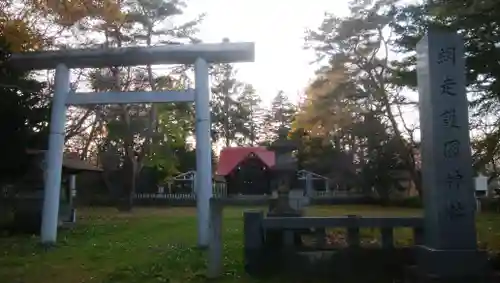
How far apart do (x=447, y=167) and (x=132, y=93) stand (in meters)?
7.01

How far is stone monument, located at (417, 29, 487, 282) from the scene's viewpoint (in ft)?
22.3

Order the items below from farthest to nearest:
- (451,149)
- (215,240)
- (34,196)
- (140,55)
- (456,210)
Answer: (34,196)
(140,55)
(215,240)
(451,149)
(456,210)

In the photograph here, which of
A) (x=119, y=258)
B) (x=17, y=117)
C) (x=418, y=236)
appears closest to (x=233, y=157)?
(x=17, y=117)

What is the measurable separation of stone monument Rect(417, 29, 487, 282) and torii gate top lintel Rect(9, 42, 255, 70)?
4538mm

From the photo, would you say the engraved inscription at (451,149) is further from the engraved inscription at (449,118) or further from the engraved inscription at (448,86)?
the engraved inscription at (448,86)

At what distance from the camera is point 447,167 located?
709 cm

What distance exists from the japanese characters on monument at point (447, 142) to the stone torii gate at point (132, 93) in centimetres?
452

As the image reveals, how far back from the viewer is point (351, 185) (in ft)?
119

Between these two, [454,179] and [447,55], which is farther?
[447,55]

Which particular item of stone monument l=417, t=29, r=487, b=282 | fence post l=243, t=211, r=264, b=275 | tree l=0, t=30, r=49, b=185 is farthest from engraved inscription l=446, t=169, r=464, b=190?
tree l=0, t=30, r=49, b=185

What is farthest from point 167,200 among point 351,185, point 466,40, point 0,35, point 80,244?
point 466,40

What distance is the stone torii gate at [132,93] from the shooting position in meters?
10.9

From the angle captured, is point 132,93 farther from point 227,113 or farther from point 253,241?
point 227,113

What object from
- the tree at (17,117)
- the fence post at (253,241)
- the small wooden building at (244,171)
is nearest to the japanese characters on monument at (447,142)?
the fence post at (253,241)
